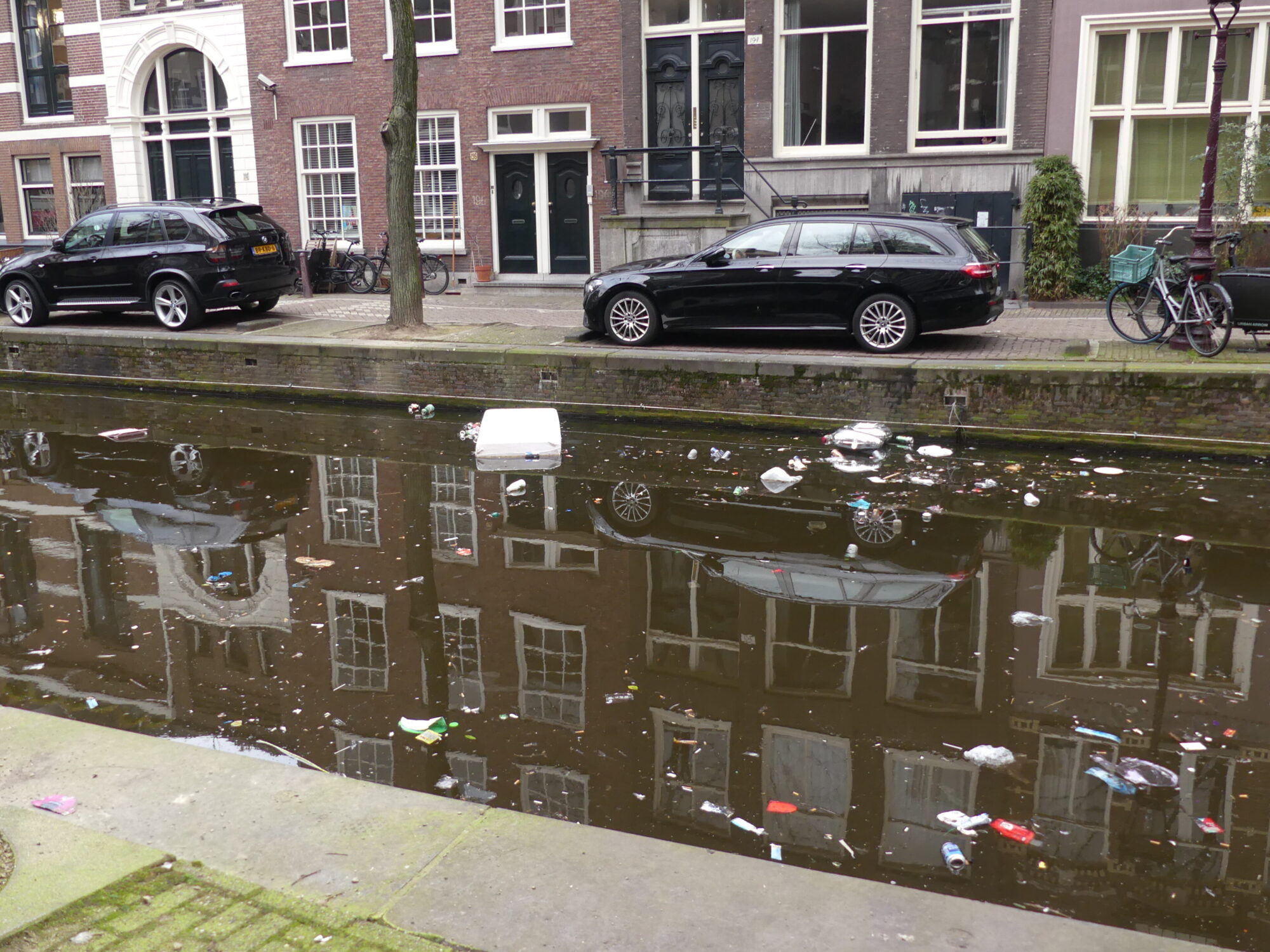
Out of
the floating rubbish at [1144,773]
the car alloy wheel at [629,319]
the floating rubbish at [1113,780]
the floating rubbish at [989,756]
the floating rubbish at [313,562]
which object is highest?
the car alloy wheel at [629,319]

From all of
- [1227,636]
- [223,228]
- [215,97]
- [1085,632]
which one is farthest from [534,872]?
[215,97]

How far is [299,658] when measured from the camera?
18.8 ft

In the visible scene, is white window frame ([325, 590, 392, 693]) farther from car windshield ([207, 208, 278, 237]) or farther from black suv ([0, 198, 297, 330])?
car windshield ([207, 208, 278, 237])

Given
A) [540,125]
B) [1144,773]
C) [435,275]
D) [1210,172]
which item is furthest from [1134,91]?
[1144,773]

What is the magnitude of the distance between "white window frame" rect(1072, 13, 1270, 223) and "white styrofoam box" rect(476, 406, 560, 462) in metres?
10.0

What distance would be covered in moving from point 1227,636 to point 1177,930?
2799 mm

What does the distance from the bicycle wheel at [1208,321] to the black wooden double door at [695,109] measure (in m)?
8.33

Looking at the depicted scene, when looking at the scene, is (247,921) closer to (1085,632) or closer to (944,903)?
(944,903)

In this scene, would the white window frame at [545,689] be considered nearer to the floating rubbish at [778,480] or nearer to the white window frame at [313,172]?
the floating rubbish at [778,480]

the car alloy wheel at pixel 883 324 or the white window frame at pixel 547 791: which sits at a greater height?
the car alloy wheel at pixel 883 324

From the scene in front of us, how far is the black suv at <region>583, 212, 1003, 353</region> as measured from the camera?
11.4m

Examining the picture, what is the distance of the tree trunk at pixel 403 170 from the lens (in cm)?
1327

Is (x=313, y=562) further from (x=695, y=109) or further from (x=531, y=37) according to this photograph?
(x=531, y=37)

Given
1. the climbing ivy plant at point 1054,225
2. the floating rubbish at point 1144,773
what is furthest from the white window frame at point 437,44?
the floating rubbish at point 1144,773
